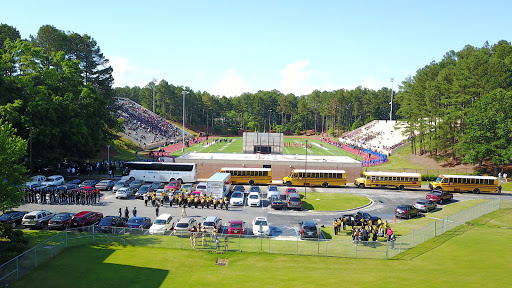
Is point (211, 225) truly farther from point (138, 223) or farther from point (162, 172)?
point (162, 172)

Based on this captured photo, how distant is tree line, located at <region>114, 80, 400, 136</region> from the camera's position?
152 metres

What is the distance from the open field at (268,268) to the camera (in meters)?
18.8

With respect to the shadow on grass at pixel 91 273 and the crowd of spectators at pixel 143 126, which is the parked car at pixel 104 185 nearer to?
the shadow on grass at pixel 91 273

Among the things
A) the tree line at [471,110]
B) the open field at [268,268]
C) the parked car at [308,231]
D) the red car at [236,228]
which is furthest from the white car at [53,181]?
the tree line at [471,110]

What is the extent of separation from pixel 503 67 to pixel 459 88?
9928mm

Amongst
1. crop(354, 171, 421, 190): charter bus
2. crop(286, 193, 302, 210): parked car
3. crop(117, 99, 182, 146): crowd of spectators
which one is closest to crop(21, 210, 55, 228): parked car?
crop(286, 193, 302, 210): parked car

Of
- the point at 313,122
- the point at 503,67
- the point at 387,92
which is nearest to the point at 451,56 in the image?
the point at 387,92

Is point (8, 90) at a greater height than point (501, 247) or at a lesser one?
greater

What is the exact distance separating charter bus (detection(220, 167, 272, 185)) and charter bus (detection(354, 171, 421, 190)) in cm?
1295

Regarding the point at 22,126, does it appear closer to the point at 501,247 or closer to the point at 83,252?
the point at 83,252

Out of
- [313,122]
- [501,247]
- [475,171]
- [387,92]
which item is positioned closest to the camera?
[501,247]

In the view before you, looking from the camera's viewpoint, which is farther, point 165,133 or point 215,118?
point 215,118

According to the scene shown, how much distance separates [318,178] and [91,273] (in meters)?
34.3

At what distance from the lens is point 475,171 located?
58719 mm
